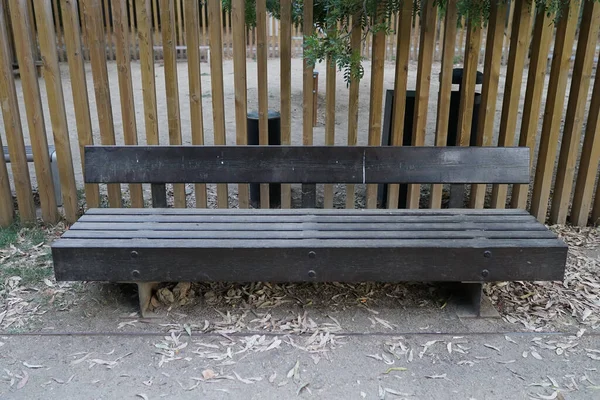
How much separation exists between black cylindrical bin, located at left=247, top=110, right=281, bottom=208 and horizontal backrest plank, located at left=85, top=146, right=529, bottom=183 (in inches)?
42.2

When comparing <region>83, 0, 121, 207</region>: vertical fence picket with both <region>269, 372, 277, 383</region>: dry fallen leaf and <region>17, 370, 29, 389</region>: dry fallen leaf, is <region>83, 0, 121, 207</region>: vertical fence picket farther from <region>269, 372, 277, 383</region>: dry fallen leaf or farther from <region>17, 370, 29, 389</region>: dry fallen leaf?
<region>269, 372, 277, 383</region>: dry fallen leaf

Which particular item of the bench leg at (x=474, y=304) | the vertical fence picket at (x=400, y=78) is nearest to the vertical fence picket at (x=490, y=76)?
the vertical fence picket at (x=400, y=78)

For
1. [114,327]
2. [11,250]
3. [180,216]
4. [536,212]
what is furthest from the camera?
[536,212]

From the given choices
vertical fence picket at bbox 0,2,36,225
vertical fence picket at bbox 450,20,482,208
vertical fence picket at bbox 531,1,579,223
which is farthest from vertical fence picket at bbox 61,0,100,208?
vertical fence picket at bbox 531,1,579,223

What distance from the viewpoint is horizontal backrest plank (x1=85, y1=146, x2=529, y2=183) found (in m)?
3.84

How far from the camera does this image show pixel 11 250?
14.0 ft

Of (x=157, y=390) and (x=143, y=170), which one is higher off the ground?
(x=143, y=170)

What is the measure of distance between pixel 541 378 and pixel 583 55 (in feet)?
8.47

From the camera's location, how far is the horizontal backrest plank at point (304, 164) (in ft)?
12.6

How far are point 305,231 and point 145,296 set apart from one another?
1008mm

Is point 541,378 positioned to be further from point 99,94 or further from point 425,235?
point 99,94

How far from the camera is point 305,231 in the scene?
3352 millimetres

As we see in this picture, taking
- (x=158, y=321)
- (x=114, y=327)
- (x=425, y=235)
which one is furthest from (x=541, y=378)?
(x=114, y=327)

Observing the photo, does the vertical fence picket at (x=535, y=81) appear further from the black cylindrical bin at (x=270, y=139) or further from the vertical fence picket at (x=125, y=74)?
the vertical fence picket at (x=125, y=74)
